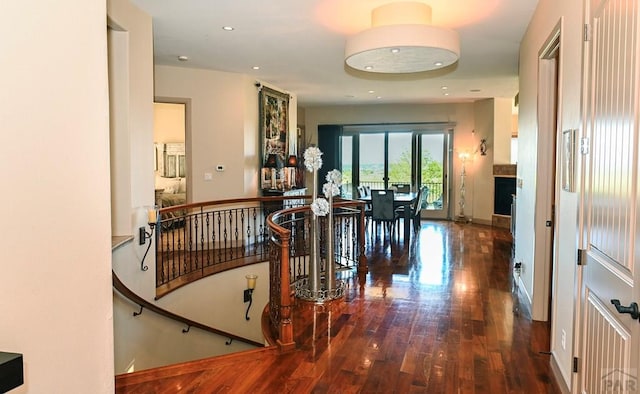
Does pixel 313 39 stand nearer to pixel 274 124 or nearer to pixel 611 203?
pixel 274 124

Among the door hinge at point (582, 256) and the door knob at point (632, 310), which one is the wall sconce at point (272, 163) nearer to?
the door hinge at point (582, 256)

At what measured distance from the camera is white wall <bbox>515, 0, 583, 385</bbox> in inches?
106

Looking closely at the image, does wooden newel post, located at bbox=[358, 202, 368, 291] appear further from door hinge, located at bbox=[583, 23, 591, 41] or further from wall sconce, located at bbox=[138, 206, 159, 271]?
door hinge, located at bbox=[583, 23, 591, 41]

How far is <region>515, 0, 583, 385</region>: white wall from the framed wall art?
489 centimetres

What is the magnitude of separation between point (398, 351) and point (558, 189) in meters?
1.67

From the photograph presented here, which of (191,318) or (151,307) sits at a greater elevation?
(151,307)

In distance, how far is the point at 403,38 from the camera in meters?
4.07

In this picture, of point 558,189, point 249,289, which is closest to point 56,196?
point 558,189

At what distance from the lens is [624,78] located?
6.11 feet

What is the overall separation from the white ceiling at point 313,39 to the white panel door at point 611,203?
2483 mm

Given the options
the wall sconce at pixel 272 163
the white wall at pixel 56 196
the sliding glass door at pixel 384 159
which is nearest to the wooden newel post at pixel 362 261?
the wall sconce at pixel 272 163

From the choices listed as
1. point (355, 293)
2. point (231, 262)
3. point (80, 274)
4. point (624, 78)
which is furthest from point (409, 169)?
point (80, 274)

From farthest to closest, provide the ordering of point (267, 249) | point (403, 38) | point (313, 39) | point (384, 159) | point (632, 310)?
point (384, 159)
point (267, 249)
point (313, 39)
point (403, 38)
point (632, 310)

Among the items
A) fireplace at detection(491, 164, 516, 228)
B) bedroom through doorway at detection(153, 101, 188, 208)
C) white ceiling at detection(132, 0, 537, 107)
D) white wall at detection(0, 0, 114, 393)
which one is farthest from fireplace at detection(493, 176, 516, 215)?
white wall at detection(0, 0, 114, 393)
